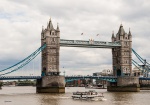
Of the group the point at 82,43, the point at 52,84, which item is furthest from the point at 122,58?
the point at 52,84

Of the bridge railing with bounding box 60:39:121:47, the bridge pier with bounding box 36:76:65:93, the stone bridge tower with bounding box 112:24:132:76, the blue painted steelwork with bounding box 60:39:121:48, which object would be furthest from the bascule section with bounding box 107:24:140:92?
the bridge pier with bounding box 36:76:65:93

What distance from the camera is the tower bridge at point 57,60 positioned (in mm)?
86719

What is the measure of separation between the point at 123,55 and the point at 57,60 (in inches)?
833

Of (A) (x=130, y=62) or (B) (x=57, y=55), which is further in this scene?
(A) (x=130, y=62)

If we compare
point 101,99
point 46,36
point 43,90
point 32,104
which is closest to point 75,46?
point 46,36

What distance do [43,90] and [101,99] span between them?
2863 centimetres

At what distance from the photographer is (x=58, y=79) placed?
8688 cm

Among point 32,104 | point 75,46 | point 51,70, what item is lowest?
point 32,104

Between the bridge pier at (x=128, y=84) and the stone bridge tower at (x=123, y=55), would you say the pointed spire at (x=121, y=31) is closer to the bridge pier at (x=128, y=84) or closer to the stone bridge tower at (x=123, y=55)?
the stone bridge tower at (x=123, y=55)

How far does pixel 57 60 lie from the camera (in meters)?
91.8

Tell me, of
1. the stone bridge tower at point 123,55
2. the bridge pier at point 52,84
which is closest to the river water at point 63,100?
the bridge pier at point 52,84

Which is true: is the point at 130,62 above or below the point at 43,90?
above

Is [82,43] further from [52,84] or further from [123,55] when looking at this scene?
[123,55]

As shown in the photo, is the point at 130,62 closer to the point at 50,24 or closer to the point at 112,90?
the point at 112,90
